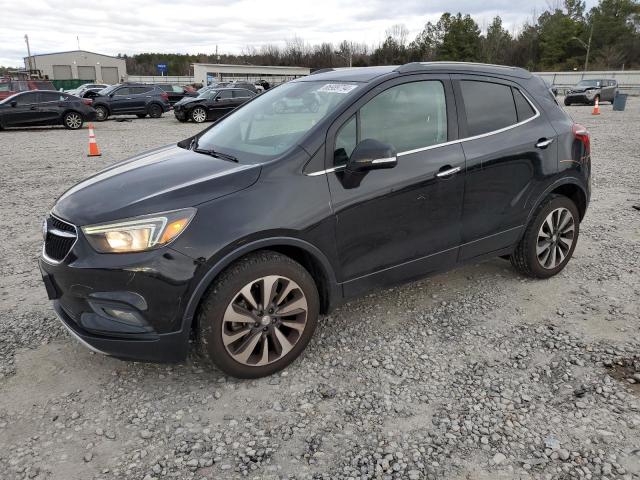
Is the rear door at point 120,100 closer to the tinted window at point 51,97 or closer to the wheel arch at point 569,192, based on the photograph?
Result: the tinted window at point 51,97

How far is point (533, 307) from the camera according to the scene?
4.03 m

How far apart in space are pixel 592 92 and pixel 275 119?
31.2m

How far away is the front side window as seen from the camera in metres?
3.21

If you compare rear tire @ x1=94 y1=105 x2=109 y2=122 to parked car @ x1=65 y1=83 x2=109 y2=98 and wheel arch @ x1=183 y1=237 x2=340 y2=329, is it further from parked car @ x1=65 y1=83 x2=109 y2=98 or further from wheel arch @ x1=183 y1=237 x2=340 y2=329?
wheel arch @ x1=183 y1=237 x2=340 y2=329

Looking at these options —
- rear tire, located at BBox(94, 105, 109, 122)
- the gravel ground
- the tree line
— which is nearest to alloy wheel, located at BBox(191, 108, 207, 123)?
rear tire, located at BBox(94, 105, 109, 122)

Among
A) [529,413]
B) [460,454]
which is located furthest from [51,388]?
[529,413]

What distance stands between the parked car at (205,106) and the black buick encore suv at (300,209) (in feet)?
58.5

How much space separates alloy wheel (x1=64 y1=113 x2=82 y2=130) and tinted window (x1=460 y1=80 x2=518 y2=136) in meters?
18.2

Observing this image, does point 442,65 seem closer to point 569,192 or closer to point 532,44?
point 569,192

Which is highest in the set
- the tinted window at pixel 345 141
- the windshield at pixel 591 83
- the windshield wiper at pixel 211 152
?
the windshield at pixel 591 83

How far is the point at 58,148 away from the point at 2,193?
5.80 meters

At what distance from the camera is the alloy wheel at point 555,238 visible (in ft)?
14.1

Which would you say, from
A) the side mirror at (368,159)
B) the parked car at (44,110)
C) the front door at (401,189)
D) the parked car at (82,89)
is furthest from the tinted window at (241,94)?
the side mirror at (368,159)

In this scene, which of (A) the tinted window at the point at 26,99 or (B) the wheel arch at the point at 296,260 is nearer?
(B) the wheel arch at the point at 296,260
